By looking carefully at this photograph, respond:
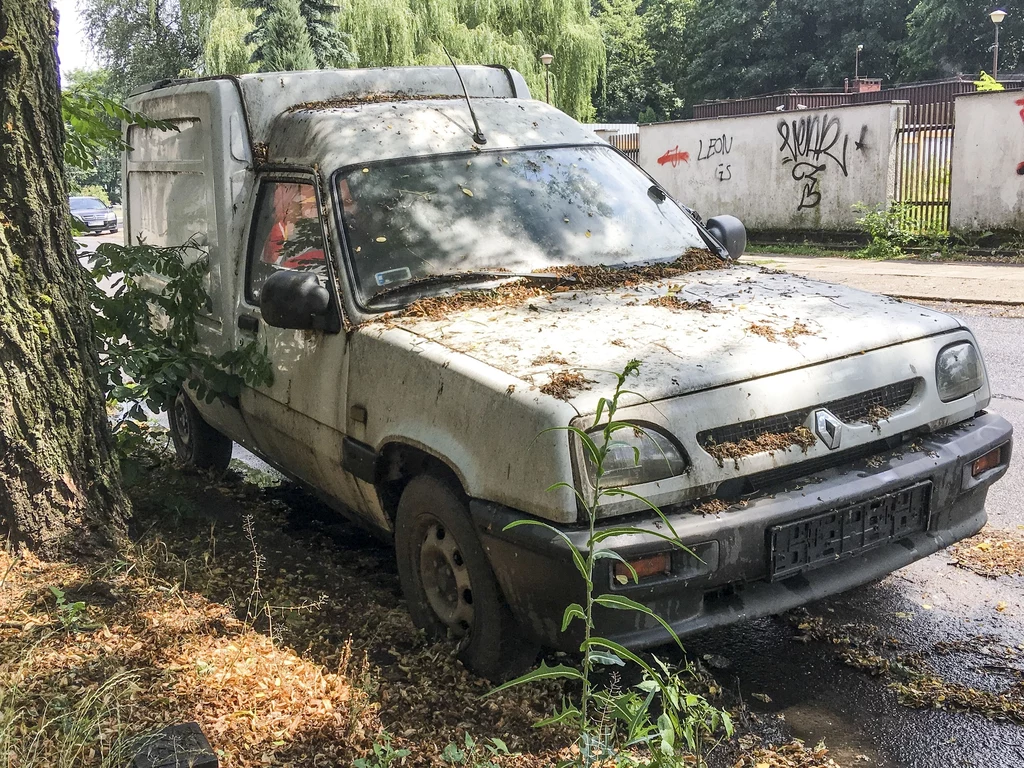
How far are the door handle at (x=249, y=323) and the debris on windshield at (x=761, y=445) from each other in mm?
2528

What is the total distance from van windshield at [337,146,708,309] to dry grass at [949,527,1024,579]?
1880 millimetres

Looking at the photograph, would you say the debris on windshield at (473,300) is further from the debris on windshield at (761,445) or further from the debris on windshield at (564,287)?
the debris on windshield at (761,445)

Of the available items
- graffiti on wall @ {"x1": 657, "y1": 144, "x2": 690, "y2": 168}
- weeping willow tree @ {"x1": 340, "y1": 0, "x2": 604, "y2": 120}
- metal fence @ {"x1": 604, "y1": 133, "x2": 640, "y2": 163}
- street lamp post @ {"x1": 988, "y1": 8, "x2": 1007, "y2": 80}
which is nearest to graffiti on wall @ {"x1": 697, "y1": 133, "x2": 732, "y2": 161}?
graffiti on wall @ {"x1": 657, "y1": 144, "x2": 690, "y2": 168}

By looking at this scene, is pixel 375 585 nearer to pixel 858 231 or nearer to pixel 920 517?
pixel 920 517

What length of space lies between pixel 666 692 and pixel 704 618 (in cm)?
82

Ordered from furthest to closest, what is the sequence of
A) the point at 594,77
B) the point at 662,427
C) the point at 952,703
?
the point at 594,77 → the point at 952,703 → the point at 662,427

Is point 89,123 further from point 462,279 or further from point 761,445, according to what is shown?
point 761,445

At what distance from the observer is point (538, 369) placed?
3438 mm

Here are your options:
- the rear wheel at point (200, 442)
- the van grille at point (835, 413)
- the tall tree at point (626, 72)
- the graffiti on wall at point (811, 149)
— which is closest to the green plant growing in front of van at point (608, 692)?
the van grille at point (835, 413)

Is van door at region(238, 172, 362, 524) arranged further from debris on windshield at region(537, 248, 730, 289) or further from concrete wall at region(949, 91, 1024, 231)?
concrete wall at region(949, 91, 1024, 231)

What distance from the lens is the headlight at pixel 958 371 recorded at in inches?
152

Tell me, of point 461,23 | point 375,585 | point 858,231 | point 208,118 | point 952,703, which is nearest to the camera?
point 952,703

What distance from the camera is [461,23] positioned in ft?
108

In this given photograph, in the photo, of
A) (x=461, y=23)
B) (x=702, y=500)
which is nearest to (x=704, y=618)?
(x=702, y=500)
